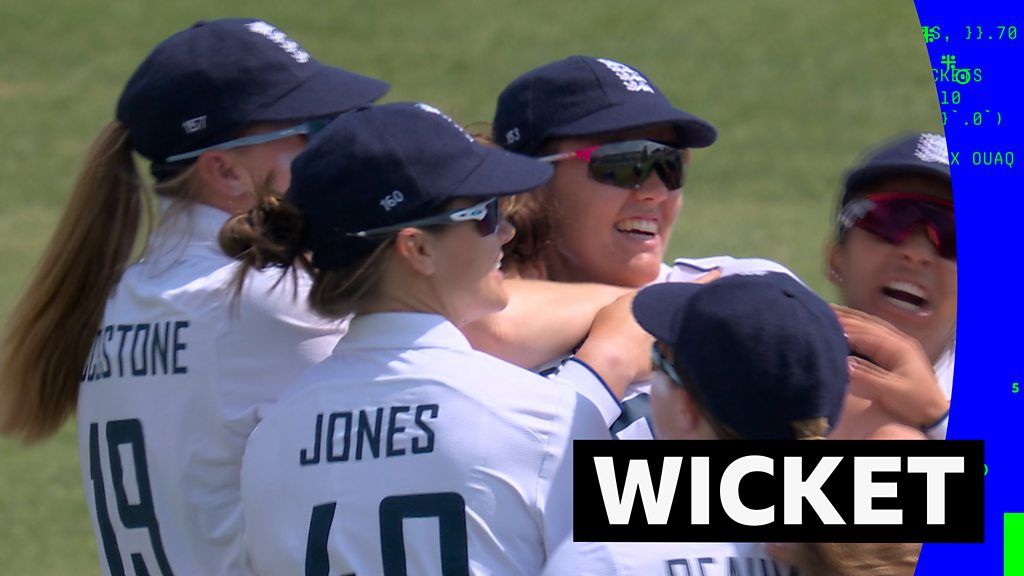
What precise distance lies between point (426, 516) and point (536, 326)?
0.60m

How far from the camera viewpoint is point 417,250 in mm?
2613

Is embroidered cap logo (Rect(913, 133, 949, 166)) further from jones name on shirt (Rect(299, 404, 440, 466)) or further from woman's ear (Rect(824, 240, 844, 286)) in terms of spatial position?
jones name on shirt (Rect(299, 404, 440, 466))

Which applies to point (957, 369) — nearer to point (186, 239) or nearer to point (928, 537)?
point (928, 537)

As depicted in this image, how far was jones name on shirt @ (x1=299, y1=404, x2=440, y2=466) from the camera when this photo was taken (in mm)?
2465

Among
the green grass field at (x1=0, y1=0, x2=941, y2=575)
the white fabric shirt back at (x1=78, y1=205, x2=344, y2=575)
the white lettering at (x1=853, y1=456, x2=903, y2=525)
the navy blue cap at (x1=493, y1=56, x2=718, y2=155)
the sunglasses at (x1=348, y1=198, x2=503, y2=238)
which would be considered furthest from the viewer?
the green grass field at (x1=0, y1=0, x2=941, y2=575)

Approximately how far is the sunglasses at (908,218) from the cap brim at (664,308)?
0.70 m

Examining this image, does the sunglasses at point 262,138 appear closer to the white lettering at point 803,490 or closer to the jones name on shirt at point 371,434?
the jones name on shirt at point 371,434

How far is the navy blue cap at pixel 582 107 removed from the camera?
3127 millimetres

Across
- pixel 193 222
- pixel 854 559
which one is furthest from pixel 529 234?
pixel 854 559

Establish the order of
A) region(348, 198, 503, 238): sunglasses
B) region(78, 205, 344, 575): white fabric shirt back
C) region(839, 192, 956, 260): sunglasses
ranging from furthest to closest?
region(839, 192, 956, 260): sunglasses < region(78, 205, 344, 575): white fabric shirt back < region(348, 198, 503, 238): sunglasses

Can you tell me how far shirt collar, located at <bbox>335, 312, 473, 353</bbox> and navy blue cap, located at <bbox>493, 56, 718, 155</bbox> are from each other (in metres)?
0.70

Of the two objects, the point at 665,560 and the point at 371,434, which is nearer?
the point at 665,560

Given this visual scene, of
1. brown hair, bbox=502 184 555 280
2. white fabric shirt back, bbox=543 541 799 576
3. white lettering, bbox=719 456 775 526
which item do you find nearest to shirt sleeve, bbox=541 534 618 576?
Answer: white fabric shirt back, bbox=543 541 799 576

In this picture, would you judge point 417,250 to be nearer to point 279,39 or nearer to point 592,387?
point 592,387
